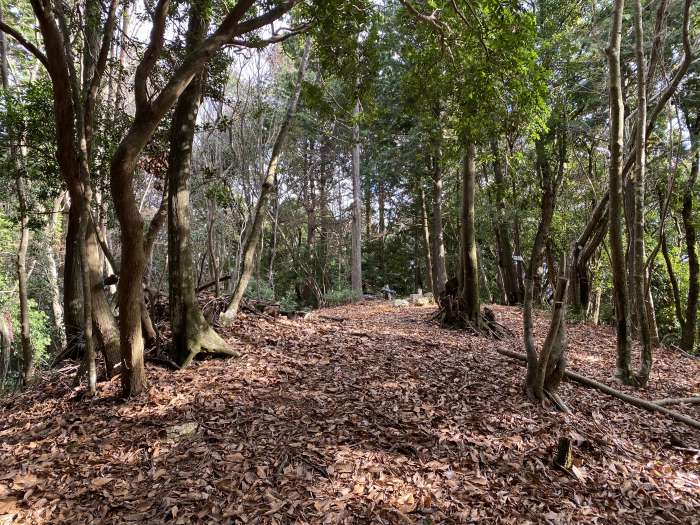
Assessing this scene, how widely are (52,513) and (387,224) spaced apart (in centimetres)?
2244

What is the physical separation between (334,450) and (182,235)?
3.16 meters

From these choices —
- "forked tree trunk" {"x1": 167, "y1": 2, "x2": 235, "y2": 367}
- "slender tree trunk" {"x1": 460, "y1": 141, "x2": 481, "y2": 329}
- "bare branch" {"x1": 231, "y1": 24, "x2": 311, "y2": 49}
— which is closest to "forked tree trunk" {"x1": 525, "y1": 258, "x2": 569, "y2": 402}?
"slender tree trunk" {"x1": 460, "y1": 141, "x2": 481, "y2": 329}

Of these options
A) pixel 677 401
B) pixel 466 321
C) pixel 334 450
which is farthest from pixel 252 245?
pixel 677 401

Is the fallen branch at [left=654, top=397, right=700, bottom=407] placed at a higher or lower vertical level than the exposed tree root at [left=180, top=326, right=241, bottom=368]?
lower

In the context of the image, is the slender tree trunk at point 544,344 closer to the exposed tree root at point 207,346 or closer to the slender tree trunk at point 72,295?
the exposed tree root at point 207,346

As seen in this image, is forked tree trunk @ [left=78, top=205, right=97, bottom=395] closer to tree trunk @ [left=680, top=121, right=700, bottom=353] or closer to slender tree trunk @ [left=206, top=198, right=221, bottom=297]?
slender tree trunk @ [left=206, top=198, right=221, bottom=297]

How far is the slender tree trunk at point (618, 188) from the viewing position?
5.09 m

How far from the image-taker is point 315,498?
2.82m

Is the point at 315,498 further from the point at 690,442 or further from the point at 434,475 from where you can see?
the point at 690,442

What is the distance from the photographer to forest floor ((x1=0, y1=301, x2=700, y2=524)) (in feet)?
9.12

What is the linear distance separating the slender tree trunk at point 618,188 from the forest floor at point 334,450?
627mm

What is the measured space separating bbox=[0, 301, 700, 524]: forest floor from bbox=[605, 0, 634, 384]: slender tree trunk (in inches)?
24.7

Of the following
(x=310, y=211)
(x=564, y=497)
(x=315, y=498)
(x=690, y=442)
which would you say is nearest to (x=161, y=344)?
(x=315, y=498)

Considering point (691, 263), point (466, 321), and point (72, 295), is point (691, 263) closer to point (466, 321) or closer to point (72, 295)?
point (466, 321)
